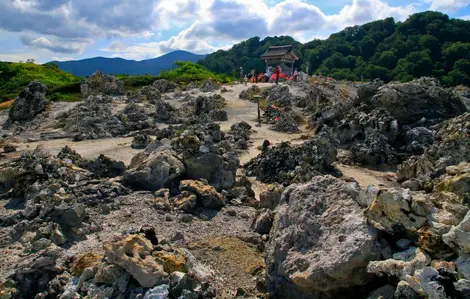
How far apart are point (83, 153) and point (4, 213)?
7.83 metres

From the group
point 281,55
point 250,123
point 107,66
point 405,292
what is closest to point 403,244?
point 405,292

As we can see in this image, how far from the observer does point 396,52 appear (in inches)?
2522

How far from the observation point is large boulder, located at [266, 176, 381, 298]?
5918 millimetres

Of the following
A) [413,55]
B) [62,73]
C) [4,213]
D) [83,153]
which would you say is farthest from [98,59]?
[4,213]

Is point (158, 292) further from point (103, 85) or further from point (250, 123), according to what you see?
point (103, 85)

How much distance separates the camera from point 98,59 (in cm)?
12012

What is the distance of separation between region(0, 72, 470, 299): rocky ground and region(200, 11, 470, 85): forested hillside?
3839 centimetres

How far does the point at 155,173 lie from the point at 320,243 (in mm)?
7188

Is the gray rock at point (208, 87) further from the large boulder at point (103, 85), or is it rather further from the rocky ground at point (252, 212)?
the rocky ground at point (252, 212)

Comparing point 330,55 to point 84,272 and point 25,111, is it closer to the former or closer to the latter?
point 25,111

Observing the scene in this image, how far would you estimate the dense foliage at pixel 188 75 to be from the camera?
157ft

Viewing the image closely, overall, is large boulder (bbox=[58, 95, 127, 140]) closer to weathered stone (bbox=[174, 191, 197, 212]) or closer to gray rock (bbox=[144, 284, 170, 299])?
weathered stone (bbox=[174, 191, 197, 212])

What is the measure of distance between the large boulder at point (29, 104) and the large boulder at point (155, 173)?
725 inches

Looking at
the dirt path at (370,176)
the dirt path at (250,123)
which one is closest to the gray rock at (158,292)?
the dirt path at (370,176)
